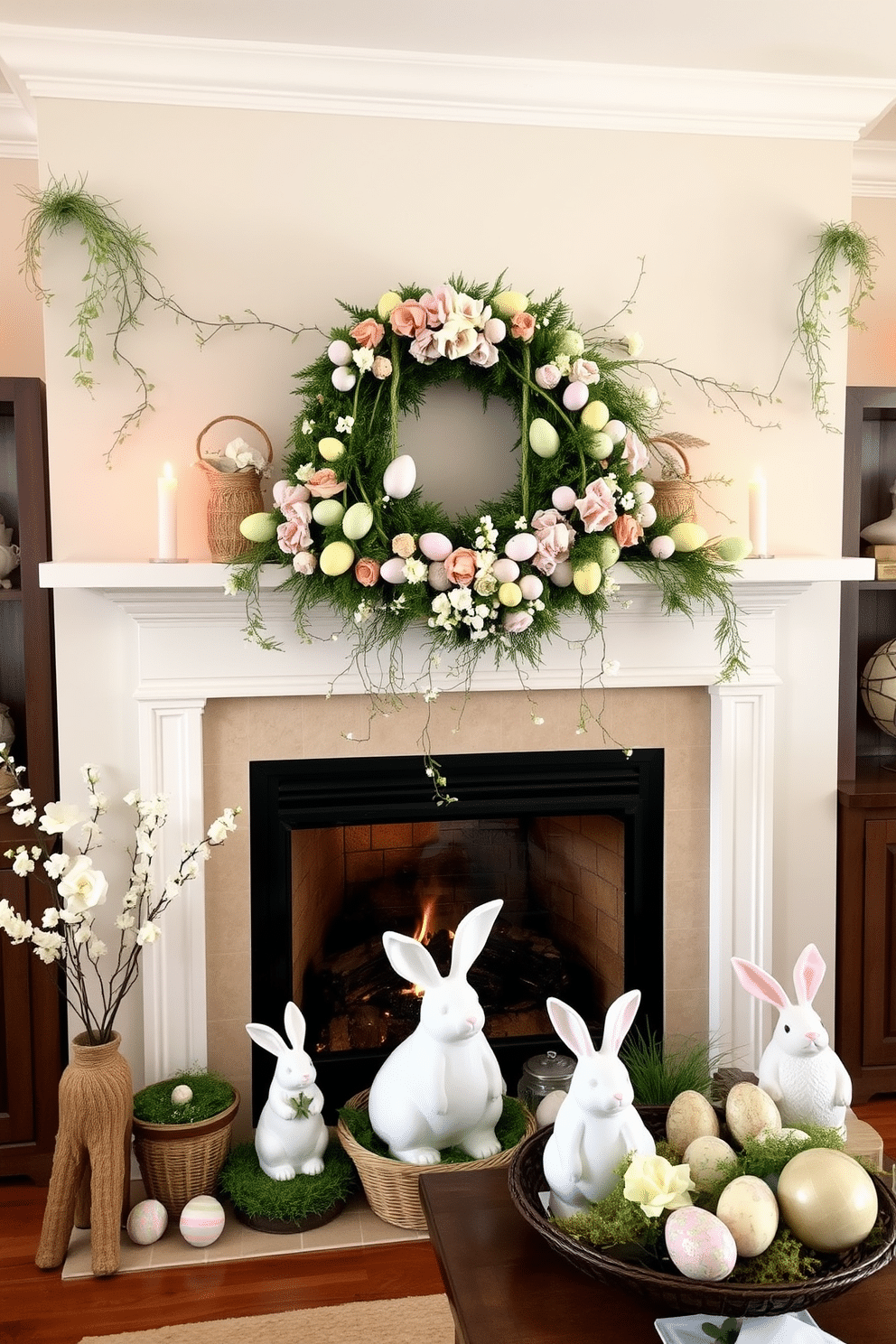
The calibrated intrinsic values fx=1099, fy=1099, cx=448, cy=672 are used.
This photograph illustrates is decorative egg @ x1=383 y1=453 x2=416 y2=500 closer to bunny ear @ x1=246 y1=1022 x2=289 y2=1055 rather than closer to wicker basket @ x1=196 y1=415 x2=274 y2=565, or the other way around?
wicker basket @ x1=196 y1=415 x2=274 y2=565

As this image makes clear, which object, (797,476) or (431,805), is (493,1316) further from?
(797,476)

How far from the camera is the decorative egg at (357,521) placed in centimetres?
226

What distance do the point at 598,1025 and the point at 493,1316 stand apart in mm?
1637

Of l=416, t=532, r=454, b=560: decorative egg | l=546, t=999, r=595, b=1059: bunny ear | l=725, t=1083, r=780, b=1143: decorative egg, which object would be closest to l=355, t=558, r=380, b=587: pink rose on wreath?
l=416, t=532, r=454, b=560: decorative egg

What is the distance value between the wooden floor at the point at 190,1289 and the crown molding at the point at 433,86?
2.47m

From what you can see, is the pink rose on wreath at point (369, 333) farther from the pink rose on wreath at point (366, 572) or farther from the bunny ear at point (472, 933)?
the bunny ear at point (472, 933)

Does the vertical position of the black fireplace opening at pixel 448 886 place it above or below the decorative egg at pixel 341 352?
below

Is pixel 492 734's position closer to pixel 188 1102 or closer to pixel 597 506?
pixel 597 506

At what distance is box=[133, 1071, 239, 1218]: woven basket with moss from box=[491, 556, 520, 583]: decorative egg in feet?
4.27

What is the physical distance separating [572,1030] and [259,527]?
4.13 feet

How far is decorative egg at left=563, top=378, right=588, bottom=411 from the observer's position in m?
2.37

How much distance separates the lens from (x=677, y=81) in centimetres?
254

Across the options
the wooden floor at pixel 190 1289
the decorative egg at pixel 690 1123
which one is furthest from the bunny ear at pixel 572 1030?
the wooden floor at pixel 190 1289

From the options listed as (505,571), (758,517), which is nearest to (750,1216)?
(505,571)
